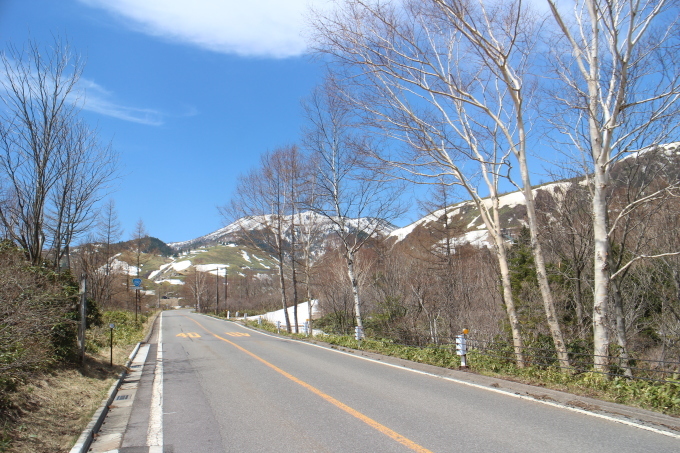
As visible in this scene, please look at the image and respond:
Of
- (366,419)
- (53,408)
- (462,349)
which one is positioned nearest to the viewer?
(366,419)

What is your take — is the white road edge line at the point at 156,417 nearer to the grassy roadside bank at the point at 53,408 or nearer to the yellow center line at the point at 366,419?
the grassy roadside bank at the point at 53,408

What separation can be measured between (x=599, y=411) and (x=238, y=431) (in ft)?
16.3

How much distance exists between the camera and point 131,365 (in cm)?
1380

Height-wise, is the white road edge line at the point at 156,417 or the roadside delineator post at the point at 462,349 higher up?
the roadside delineator post at the point at 462,349

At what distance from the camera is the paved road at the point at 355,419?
5.07 metres

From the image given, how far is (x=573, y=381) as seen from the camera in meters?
8.07

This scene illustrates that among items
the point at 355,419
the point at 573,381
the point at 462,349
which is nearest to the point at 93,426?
the point at 355,419

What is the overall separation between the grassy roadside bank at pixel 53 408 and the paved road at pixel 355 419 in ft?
2.50

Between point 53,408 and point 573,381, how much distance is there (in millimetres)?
8762

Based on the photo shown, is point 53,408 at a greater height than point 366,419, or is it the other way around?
point 53,408

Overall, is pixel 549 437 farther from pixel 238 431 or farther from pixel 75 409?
pixel 75 409

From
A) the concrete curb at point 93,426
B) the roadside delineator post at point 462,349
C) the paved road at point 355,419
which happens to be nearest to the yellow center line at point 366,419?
the paved road at point 355,419

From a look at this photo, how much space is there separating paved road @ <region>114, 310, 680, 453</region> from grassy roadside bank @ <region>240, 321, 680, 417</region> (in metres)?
1.03

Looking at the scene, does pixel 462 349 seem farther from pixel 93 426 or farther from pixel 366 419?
pixel 93 426
